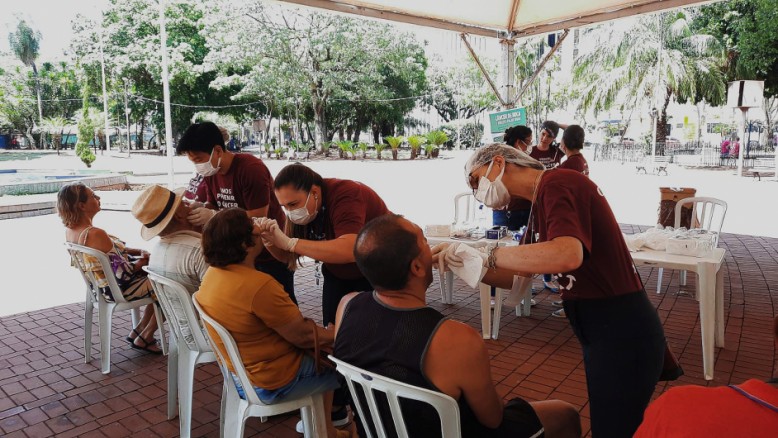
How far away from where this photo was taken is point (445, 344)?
1518 millimetres

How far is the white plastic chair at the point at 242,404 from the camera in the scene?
216 cm

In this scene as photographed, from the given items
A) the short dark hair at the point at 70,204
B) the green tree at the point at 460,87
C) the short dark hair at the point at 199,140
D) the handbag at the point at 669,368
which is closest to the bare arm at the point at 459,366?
the handbag at the point at 669,368

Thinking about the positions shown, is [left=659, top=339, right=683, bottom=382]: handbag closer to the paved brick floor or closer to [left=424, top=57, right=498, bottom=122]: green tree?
the paved brick floor

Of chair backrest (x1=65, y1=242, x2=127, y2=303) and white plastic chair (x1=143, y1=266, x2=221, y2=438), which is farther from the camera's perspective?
chair backrest (x1=65, y1=242, x2=127, y2=303)

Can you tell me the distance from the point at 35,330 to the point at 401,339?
4.25m

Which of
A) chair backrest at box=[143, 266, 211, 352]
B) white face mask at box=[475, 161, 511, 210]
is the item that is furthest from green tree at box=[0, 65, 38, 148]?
white face mask at box=[475, 161, 511, 210]

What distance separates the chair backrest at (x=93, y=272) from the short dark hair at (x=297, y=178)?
1689 millimetres

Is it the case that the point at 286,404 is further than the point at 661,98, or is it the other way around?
the point at 661,98

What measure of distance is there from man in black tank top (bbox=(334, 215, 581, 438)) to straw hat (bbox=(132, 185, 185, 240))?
1522 millimetres

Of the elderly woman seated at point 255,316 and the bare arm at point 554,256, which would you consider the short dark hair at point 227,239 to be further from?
the bare arm at point 554,256

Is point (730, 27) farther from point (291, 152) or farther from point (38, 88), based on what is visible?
point (38, 88)

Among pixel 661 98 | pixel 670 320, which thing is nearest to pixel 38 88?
pixel 661 98

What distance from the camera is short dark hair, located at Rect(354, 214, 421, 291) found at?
159 cm

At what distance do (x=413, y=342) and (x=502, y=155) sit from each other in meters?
0.79
